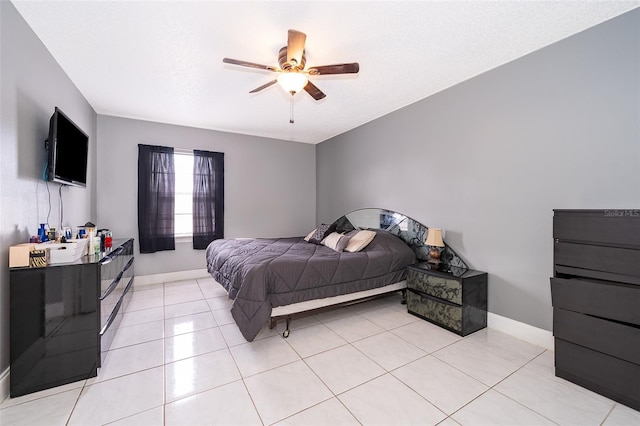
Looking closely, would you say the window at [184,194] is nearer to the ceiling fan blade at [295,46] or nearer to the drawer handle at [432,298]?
the ceiling fan blade at [295,46]

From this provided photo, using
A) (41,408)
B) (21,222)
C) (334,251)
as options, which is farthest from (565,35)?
(41,408)

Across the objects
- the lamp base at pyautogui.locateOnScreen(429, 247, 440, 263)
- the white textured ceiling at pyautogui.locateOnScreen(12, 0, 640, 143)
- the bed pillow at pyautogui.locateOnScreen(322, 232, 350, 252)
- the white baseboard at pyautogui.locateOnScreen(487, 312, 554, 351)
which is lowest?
the white baseboard at pyautogui.locateOnScreen(487, 312, 554, 351)

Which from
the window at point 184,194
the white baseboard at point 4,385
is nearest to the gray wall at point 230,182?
the window at point 184,194

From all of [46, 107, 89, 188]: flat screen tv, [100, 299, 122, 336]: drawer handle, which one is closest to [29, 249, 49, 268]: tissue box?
[100, 299, 122, 336]: drawer handle

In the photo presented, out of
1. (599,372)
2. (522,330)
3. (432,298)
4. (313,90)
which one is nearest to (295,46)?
(313,90)

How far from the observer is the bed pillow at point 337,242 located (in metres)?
3.57

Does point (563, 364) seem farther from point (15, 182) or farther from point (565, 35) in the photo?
point (15, 182)

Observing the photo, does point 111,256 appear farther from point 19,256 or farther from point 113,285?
point 19,256

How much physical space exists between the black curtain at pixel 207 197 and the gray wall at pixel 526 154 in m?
3.17

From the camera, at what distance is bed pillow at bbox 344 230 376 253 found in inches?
137

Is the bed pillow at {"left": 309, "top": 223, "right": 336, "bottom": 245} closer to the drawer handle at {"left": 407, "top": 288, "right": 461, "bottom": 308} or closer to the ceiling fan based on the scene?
the drawer handle at {"left": 407, "top": 288, "right": 461, "bottom": 308}

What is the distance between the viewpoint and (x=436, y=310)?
2.81m

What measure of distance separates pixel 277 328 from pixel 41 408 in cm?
173

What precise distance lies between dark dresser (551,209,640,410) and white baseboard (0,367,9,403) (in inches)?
153
